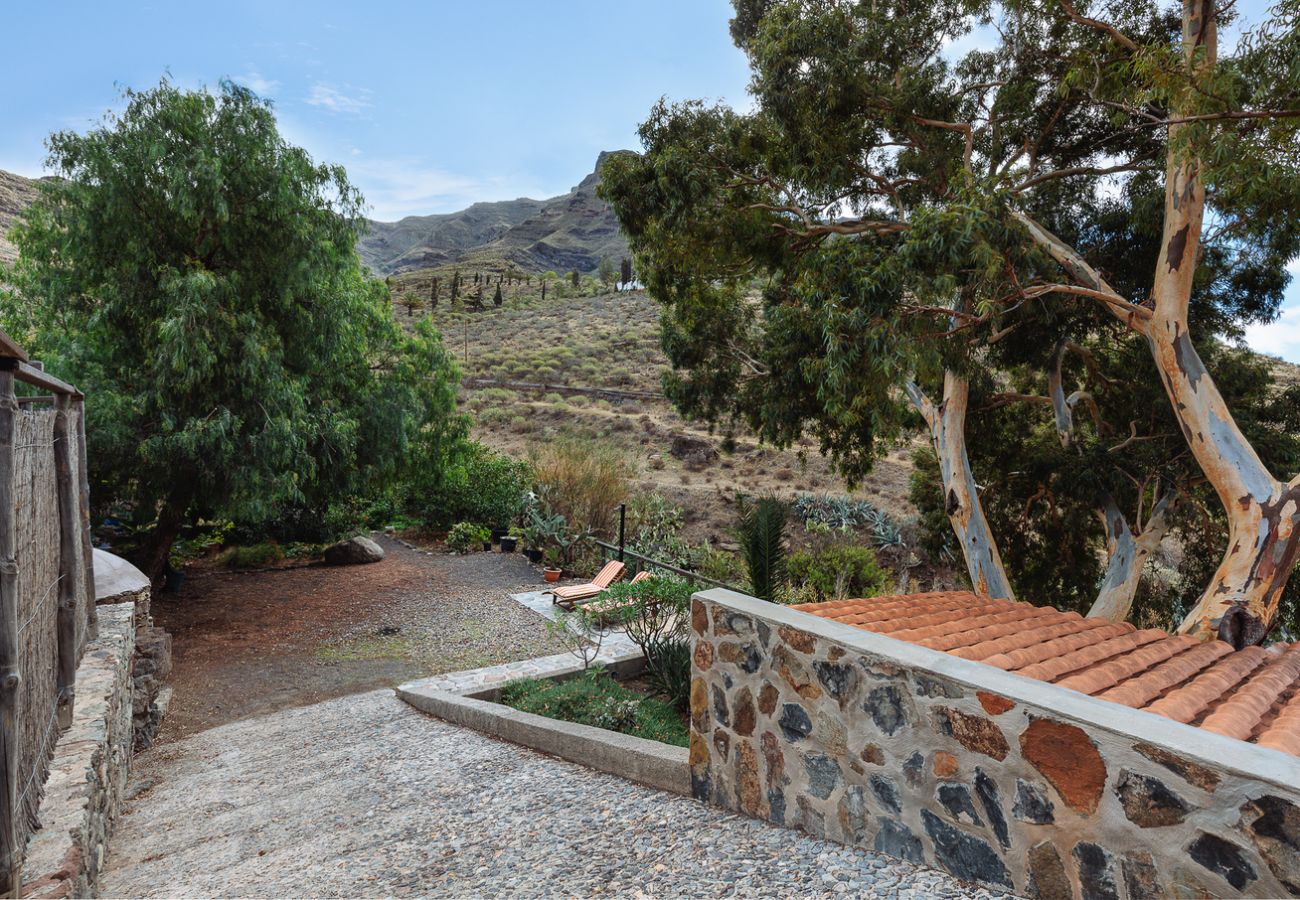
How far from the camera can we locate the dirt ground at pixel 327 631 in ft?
23.0

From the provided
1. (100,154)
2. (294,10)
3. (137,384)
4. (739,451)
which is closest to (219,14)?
(294,10)

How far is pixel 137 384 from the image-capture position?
27.0 feet

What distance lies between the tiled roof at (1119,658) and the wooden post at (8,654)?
3559 mm

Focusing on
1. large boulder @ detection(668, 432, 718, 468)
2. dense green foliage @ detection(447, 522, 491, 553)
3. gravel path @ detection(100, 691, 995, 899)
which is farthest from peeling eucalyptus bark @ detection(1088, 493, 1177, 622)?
large boulder @ detection(668, 432, 718, 468)

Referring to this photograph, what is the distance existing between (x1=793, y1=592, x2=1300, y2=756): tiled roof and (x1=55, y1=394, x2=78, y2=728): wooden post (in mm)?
4073

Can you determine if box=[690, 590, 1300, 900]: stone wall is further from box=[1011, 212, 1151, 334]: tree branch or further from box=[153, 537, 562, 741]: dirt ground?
box=[1011, 212, 1151, 334]: tree branch

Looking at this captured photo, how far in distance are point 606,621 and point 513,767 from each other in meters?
4.02

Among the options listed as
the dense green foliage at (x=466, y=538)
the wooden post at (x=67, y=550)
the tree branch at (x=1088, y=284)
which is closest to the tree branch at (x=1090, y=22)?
the tree branch at (x=1088, y=284)

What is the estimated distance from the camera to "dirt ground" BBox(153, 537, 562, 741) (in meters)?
7.01

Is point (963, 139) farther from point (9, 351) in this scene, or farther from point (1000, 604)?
point (9, 351)

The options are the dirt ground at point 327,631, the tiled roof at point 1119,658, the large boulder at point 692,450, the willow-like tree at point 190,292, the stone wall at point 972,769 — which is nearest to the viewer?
the stone wall at point 972,769

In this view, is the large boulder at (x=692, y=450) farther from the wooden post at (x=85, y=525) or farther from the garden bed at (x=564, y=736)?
the wooden post at (x=85, y=525)

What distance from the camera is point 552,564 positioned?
12305mm

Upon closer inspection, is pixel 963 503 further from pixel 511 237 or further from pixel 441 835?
pixel 511 237
